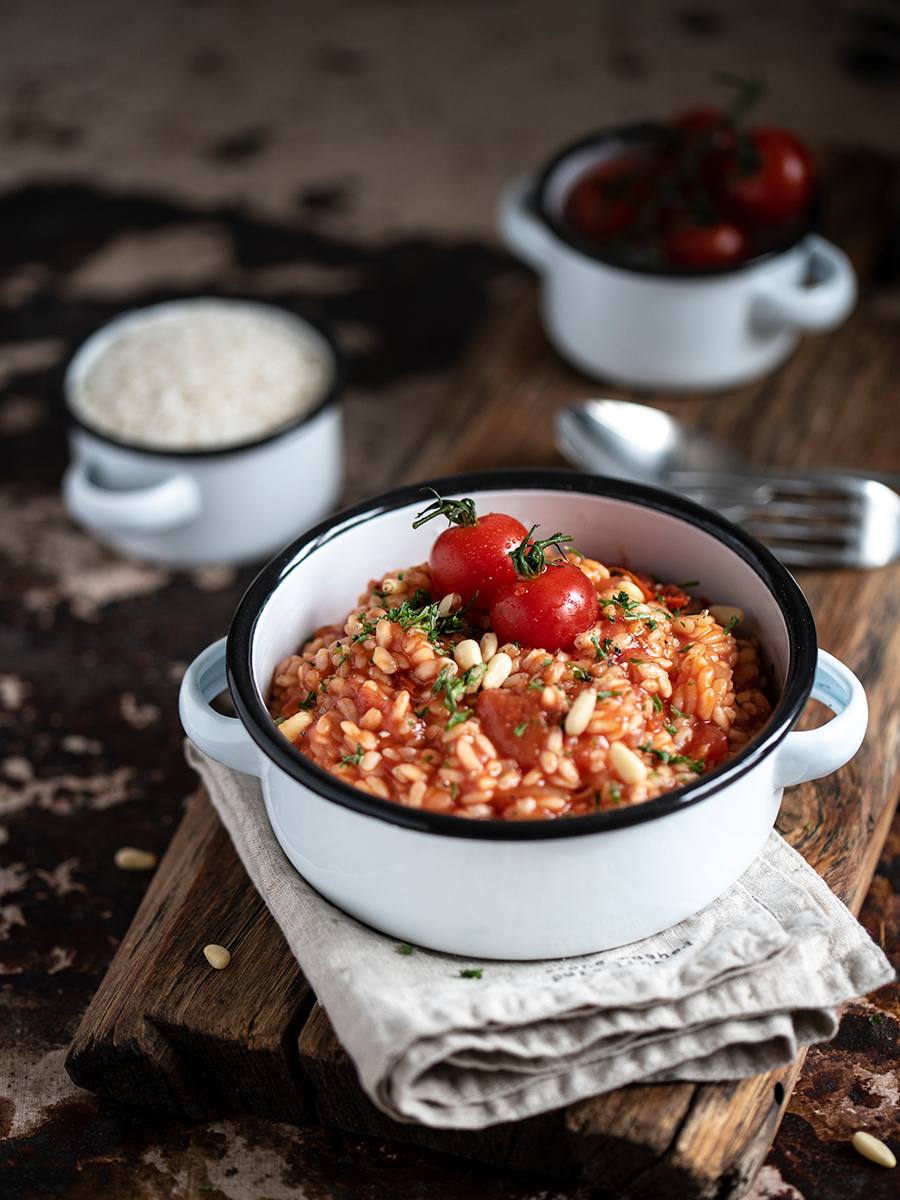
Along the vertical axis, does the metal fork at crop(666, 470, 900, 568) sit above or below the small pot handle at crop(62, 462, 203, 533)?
above

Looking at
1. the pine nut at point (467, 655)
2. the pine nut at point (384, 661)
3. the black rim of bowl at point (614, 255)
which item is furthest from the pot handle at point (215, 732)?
the black rim of bowl at point (614, 255)

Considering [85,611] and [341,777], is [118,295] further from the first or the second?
[341,777]

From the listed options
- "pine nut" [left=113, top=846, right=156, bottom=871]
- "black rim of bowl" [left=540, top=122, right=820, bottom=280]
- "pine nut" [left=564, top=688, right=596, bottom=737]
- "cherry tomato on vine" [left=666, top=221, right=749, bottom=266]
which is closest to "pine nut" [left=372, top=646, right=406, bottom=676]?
"pine nut" [left=564, top=688, right=596, bottom=737]

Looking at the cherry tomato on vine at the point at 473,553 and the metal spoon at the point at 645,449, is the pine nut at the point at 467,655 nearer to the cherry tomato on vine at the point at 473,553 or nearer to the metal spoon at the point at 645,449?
the cherry tomato on vine at the point at 473,553

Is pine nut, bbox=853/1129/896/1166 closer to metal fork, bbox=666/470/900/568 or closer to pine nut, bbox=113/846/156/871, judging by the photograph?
metal fork, bbox=666/470/900/568

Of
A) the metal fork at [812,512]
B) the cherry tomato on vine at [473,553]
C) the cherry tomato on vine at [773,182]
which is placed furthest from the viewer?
the cherry tomato on vine at [773,182]

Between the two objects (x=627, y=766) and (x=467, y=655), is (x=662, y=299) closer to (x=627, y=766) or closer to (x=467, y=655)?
(x=467, y=655)
